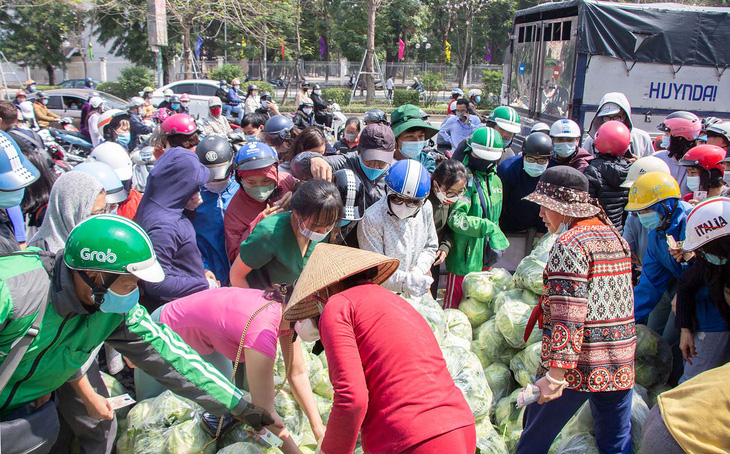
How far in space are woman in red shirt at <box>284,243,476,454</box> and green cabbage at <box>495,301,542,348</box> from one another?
1784 mm

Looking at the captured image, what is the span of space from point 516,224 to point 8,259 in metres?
4.07

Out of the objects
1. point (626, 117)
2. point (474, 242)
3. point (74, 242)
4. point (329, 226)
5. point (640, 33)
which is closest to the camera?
point (74, 242)

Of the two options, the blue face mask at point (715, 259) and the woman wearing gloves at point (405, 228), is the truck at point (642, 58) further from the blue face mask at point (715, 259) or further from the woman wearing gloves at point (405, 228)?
the blue face mask at point (715, 259)

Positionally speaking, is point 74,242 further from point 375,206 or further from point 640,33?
point 640,33

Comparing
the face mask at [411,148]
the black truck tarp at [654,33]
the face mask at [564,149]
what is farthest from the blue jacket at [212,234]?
the black truck tarp at [654,33]

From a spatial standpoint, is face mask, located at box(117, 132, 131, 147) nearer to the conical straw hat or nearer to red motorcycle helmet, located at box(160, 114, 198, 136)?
red motorcycle helmet, located at box(160, 114, 198, 136)

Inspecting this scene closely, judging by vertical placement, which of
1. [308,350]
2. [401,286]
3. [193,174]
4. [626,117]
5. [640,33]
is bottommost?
[308,350]

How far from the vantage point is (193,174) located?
11.3 ft

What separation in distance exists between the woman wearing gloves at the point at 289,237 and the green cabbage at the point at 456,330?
1166 mm

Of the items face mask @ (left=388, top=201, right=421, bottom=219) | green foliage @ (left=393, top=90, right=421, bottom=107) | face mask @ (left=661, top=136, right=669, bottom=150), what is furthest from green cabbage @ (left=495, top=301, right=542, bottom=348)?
green foliage @ (left=393, top=90, right=421, bottom=107)

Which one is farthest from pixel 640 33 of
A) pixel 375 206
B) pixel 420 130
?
pixel 375 206

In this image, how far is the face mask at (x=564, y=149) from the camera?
16.5ft

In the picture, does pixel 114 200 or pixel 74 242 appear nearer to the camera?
pixel 74 242

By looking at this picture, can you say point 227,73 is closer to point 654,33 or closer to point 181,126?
point 654,33
